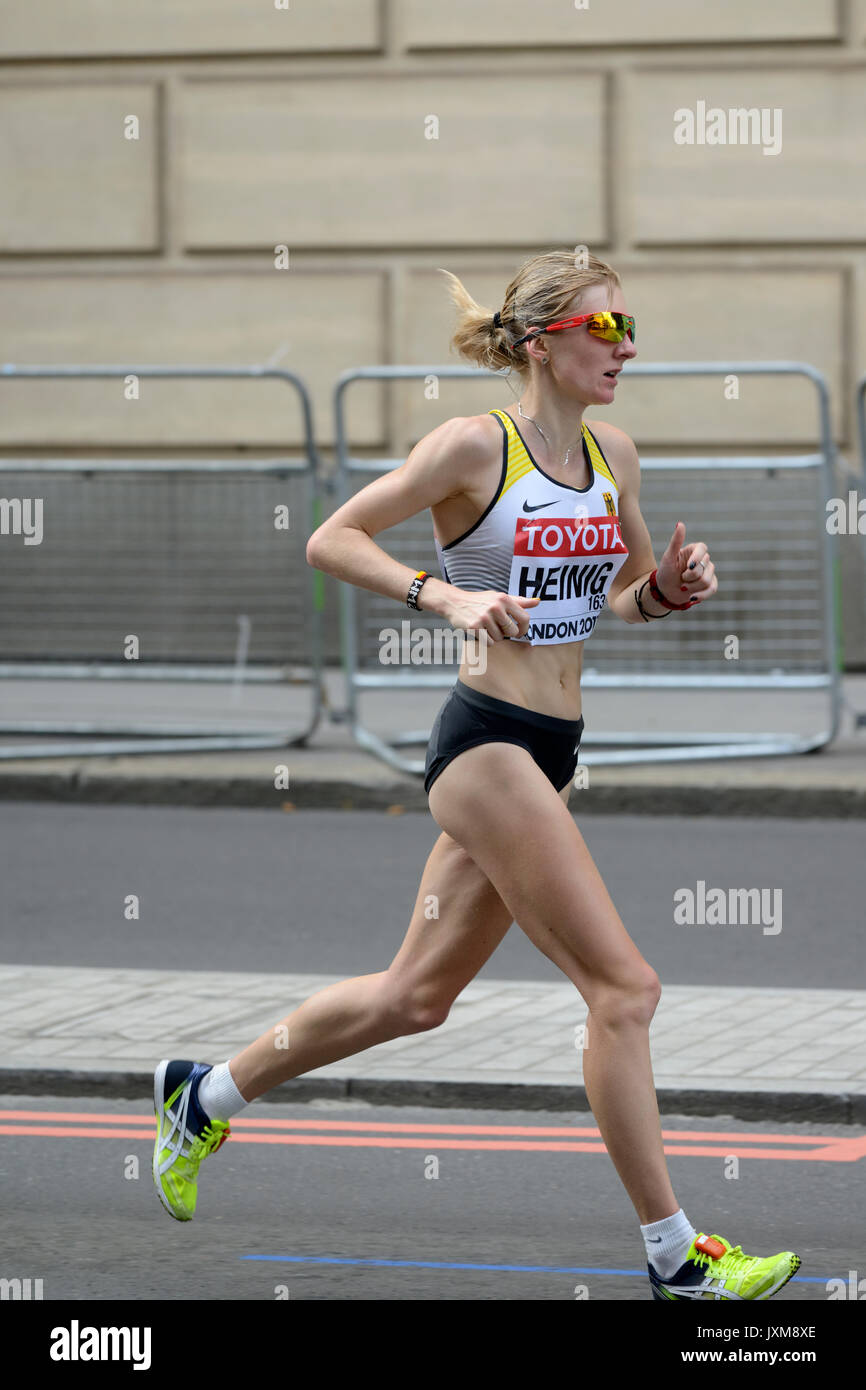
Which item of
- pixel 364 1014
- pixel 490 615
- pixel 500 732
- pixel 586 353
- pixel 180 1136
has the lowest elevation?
pixel 180 1136

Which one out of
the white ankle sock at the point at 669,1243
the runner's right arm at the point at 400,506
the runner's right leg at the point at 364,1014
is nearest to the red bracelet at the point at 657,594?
the runner's right arm at the point at 400,506

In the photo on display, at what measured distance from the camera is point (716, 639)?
11070 millimetres

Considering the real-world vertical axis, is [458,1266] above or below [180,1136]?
below

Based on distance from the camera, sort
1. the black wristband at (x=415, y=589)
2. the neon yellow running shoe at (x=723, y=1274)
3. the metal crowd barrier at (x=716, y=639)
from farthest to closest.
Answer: the metal crowd barrier at (x=716, y=639) < the black wristband at (x=415, y=589) < the neon yellow running shoe at (x=723, y=1274)

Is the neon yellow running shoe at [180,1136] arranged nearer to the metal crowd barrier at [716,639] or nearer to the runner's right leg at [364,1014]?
the runner's right leg at [364,1014]

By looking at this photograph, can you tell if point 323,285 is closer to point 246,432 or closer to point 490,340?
point 246,432

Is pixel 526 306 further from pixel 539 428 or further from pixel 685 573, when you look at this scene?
pixel 685 573

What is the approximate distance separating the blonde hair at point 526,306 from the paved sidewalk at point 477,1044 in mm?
2006

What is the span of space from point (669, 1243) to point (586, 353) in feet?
5.51

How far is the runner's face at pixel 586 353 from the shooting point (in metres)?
4.27

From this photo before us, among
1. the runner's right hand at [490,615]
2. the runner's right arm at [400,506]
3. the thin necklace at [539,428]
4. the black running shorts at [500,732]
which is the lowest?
the black running shorts at [500,732]

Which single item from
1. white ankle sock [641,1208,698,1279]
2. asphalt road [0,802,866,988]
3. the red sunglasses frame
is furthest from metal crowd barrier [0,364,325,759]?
white ankle sock [641,1208,698,1279]

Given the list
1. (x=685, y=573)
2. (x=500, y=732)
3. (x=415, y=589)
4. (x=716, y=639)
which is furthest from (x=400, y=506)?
(x=716, y=639)
